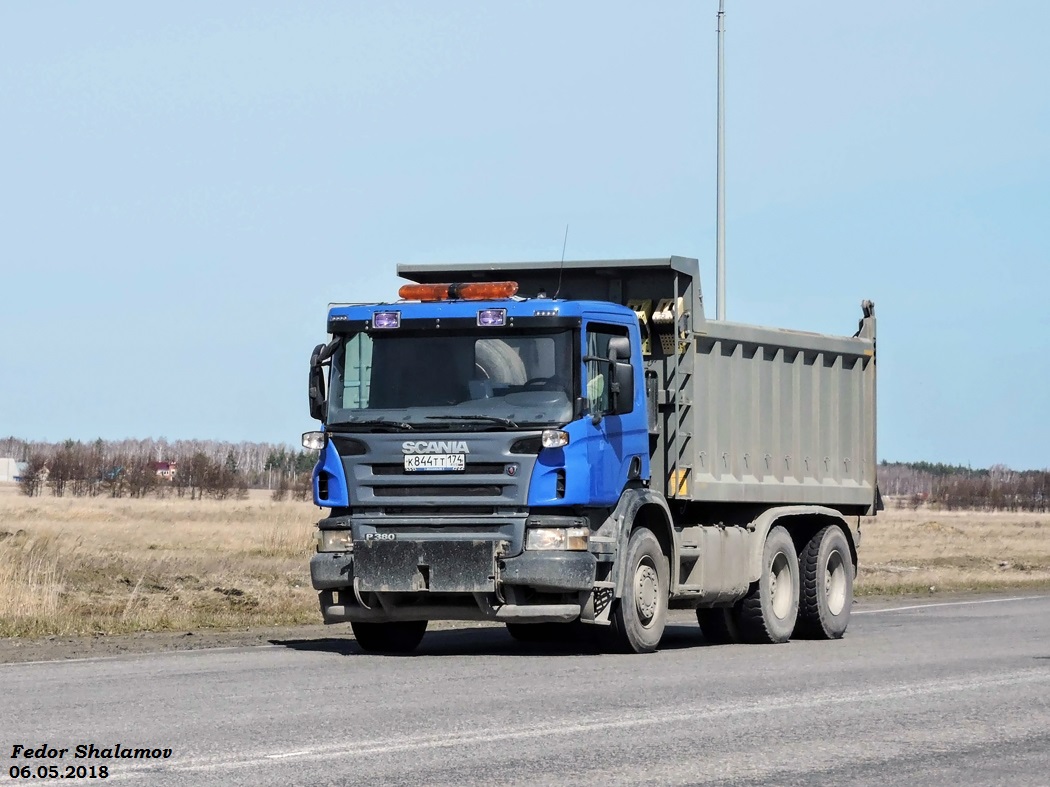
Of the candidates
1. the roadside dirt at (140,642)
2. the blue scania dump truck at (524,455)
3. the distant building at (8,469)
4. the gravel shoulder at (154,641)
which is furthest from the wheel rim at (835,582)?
the distant building at (8,469)

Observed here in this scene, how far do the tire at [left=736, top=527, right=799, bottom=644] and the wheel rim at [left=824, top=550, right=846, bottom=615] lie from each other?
569 millimetres

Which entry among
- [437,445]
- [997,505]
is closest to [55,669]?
[437,445]

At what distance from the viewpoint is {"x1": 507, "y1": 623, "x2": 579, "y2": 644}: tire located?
53.7ft

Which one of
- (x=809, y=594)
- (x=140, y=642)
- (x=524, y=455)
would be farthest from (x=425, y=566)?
(x=809, y=594)

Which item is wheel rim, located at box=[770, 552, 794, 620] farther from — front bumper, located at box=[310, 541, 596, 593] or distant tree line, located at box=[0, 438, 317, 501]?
distant tree line, located at box=[0, 438, 317, 501]

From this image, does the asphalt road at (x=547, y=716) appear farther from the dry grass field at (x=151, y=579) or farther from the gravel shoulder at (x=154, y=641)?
the dry grass field at (x=151, y=579)

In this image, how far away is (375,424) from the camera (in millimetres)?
13898

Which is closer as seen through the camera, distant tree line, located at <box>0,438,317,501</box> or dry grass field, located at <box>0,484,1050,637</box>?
dry grass field, located at <box>0,484,1050,637</box>

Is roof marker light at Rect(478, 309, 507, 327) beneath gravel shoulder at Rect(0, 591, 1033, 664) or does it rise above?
above

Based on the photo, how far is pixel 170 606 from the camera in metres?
20.9

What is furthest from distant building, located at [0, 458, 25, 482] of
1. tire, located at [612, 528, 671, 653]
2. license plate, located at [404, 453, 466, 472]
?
license plate, located at [404, 453, 466, 472]

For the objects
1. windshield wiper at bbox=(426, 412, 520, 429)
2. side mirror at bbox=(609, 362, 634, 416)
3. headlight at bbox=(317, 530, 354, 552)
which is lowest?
headlight at bbox=(317, 530, 354, 552)

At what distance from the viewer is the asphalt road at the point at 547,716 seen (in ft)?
25.1

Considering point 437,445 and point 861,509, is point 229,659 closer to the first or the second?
point 437,445
